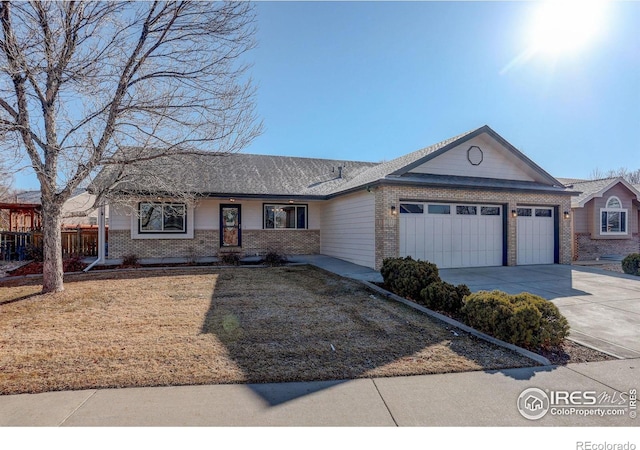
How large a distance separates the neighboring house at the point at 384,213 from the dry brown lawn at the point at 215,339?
3908 millimetres

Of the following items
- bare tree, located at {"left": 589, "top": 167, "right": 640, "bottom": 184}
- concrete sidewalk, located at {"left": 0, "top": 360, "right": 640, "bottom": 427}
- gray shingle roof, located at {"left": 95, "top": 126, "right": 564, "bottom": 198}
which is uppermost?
bare tree, located at {"left": 589, "top": 167, "right": 640, "bottom": 184}

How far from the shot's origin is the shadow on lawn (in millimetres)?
3900

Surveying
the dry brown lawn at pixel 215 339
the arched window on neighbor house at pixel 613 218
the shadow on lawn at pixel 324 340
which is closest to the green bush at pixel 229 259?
the dry brown lawn at pixel 215 339

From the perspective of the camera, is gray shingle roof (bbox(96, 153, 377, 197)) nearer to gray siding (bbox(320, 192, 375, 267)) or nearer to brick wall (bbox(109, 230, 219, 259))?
gray siding (bbox(320, 192, 375, 267))

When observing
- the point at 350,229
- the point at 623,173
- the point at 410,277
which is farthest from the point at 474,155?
the point at 623,173

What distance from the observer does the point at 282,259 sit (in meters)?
13.6

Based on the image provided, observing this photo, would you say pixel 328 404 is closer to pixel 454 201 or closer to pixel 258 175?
pixel 454 201

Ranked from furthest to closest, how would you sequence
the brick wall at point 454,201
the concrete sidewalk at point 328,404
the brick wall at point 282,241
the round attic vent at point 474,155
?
the brick wall at point 282,241 < the round attic vent at point 474,155 < the brick wall at point 454,201 < the concrete sidewalk at point 328,404

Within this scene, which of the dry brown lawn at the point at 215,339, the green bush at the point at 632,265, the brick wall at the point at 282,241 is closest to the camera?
the dry brown lawn at the point at 215,339

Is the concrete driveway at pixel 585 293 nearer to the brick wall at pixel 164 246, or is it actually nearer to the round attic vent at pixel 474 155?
the round attic vent at pixel 474 155

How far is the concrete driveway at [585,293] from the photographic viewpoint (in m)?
5.17

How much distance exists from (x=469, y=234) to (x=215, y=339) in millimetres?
Result: 10205

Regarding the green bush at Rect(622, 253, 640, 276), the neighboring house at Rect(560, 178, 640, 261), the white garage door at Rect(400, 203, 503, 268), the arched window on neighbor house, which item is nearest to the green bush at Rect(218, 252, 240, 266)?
the white garage door at Rect(400, 203, 503, 268)

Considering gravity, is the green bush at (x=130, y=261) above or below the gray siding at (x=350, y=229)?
below
